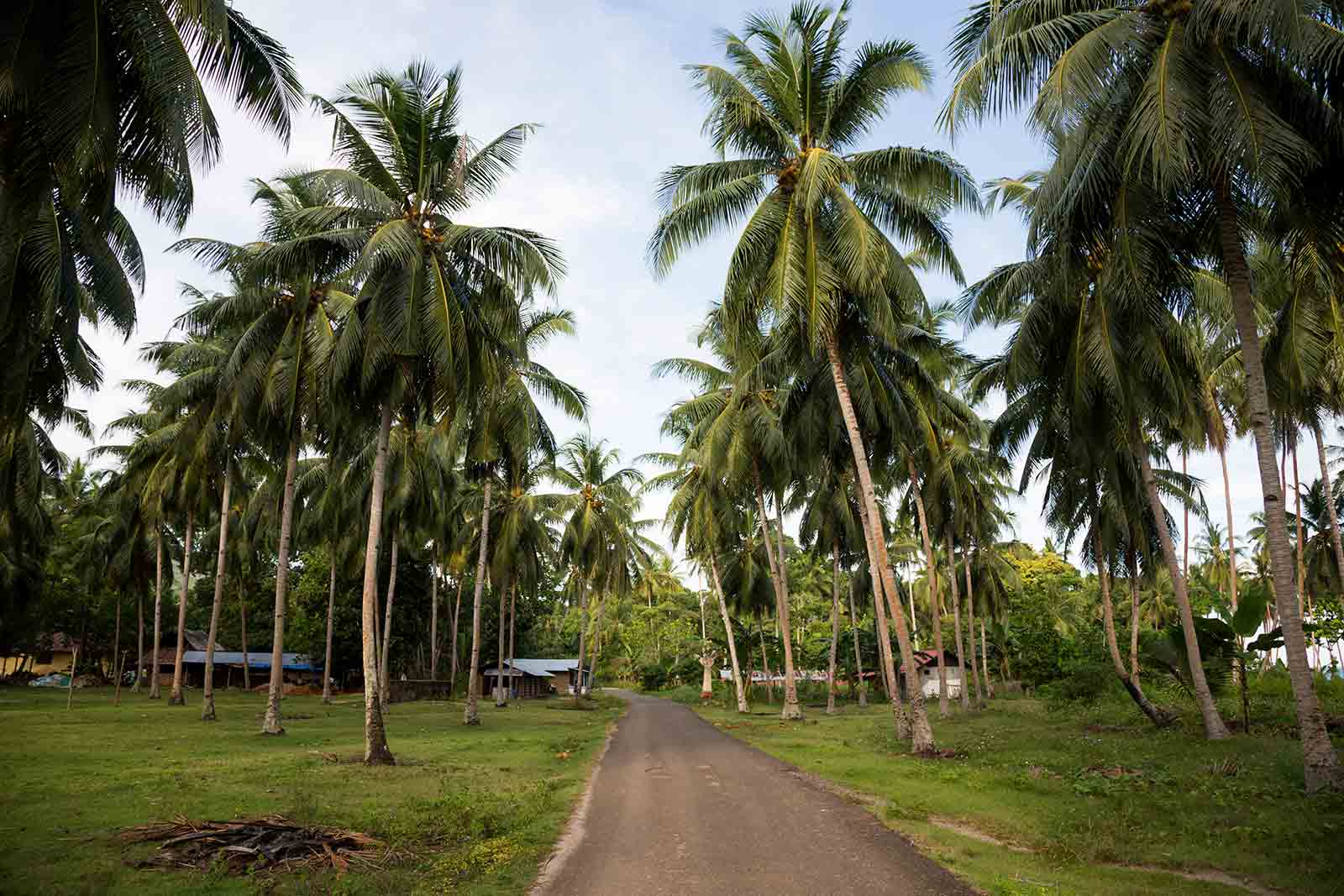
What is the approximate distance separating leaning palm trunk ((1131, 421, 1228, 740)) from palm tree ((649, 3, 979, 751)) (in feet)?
18.1

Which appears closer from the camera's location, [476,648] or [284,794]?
[284,794]

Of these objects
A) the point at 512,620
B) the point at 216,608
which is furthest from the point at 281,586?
the point at 512,620

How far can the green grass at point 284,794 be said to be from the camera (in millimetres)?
6652

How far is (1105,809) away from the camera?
923 centimetres

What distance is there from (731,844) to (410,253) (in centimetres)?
1182

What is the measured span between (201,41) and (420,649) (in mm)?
48224

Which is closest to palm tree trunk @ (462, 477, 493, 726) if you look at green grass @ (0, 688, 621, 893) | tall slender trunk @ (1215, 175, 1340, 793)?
green grass @ (0, 688, 621, 893)

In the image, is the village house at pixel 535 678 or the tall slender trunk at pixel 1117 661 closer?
the tall slender trunk at pixel 1117 661

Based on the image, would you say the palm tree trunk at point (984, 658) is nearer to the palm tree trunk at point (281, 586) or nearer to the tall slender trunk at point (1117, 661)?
the tall slender trunk at point (1117, 661)

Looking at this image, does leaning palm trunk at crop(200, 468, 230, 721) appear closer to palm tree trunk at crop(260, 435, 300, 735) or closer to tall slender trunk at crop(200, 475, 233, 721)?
tall slender trunk at crop(200, 475, 233, 721)

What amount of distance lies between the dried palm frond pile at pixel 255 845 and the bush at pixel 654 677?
62.1 metres

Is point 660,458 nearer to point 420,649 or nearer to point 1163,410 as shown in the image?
point 1163,410

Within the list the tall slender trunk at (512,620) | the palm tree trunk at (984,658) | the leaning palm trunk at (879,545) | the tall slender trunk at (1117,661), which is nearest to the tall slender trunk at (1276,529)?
the leaning palm trunk at (879,545)

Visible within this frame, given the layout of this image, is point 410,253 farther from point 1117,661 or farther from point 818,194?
point 1117,661
